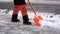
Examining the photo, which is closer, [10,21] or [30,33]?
[30,33]

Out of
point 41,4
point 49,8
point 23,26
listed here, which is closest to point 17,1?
point 23,26

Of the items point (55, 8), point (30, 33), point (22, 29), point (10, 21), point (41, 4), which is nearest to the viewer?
point (30, 33)

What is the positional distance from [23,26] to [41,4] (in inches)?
204

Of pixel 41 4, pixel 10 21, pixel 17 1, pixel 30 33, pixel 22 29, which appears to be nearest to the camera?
pixel 30 33

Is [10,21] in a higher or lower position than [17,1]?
lower

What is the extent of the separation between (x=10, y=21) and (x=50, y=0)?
521 centimetres

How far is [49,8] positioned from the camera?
10773mm

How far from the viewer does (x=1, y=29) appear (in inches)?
252

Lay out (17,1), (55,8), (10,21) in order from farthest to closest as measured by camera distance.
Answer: (55,8) → (10,21) → (17,1)

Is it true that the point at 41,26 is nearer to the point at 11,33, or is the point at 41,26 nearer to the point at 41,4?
the point at 11,33

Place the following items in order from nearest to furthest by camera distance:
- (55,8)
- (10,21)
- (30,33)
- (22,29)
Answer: (30,33) < (22,29) < (10,21) < (55,8)

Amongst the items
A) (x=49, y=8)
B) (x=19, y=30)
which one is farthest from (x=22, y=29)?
(x=49, y=8)

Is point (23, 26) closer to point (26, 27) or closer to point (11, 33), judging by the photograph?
point (26, 27)

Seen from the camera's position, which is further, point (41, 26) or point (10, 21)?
point (10, 21)
